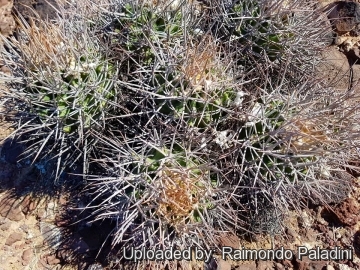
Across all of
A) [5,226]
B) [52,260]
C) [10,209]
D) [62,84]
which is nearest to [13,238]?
[5,226]

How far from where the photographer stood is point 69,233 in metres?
2.64

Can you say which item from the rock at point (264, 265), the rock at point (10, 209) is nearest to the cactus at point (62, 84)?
the rock at point (10, 209)

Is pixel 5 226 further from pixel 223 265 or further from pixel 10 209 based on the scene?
pixel 223 265

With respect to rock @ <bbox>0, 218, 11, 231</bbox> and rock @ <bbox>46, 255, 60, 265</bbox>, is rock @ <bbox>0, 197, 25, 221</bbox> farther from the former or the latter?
rock @ <bbox>46, 255, 60, 265</bbox>

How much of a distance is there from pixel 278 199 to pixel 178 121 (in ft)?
2.39

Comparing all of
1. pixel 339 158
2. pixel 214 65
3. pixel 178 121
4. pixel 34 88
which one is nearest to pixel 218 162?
pixel 178 121

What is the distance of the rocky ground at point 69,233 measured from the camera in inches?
99.4

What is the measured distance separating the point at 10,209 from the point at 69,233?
51 centimetres

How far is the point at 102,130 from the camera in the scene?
232 cm

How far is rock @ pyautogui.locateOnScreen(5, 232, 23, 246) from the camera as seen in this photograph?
2.63 meters

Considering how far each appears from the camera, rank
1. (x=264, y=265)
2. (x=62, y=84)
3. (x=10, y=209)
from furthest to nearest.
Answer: (x=10, y=209) < (x=264, y=265) < (x=62, y=84)

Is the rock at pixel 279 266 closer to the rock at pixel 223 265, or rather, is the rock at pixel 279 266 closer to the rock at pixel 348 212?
the rock at pixel 223 265

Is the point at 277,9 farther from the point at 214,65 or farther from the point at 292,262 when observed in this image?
the point at 292,262

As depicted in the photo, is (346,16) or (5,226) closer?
(5,226)
